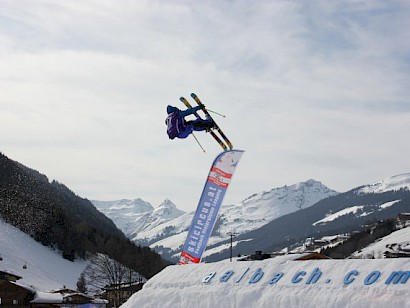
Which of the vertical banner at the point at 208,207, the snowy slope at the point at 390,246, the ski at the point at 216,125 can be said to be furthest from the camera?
the snowy slope at the point at 390,246

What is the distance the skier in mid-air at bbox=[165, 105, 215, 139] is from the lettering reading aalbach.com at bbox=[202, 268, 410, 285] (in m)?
8.18

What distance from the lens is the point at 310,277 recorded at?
52.7 feet

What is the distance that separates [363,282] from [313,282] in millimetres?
1321

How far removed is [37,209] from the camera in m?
157

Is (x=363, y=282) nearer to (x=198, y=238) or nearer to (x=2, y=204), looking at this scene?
(x=198, y=238)

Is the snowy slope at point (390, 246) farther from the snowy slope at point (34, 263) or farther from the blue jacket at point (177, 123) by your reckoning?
the blue jacket at point (177, 123)

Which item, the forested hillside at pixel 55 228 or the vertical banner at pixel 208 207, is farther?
the forested hillside at pixel 55 228

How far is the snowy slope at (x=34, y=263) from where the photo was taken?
117m

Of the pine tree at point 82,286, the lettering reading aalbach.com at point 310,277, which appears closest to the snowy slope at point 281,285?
the lettering reading aalbach.com at point 310,277

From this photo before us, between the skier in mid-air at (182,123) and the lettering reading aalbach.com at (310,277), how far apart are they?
818 cm

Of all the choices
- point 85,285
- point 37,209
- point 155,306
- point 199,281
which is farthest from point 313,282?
point 37,209

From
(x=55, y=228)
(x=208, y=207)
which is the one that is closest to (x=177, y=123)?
(x=208, y=207)

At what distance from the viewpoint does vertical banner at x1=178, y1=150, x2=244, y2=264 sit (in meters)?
23.5

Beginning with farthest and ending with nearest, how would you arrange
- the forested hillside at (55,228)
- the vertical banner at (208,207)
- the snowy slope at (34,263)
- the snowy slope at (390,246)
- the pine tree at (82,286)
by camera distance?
→ the forested hillside at (55,228) < the snowy slope at (390,246) < the snowy slope at (34,263) < the pine tree at (82,286) < the vertical banner at (208,207)
